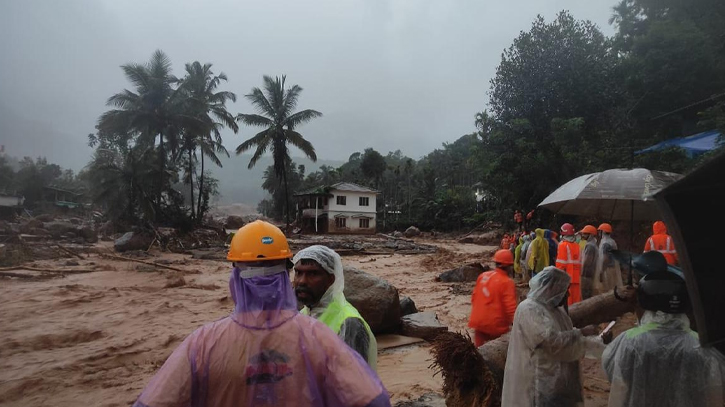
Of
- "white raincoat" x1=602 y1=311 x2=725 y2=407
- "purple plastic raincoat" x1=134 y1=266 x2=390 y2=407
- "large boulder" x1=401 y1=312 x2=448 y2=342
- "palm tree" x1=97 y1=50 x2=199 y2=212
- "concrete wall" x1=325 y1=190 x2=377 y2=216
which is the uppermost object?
"palm tree" x1=97 y1=50 x2=199 y2=212

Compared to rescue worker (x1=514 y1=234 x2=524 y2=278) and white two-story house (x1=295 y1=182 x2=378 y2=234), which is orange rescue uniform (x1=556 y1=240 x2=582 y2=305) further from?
white two-story house (x1=295 y1=182 x2=378 y2=234)

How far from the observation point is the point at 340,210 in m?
38.6

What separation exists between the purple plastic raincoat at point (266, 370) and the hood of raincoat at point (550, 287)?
1939 millimetres

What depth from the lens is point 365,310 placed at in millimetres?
6203

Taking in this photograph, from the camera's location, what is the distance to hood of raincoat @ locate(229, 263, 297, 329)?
57.4 inches

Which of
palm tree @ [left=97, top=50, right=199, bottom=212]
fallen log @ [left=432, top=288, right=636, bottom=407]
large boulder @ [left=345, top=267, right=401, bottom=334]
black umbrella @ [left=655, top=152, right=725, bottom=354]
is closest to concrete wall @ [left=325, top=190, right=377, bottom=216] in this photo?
palm tree @ [left=97, top=50, right=199, bottom=212]

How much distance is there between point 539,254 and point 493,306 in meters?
4.54

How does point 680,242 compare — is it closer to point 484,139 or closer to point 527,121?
point 527,121

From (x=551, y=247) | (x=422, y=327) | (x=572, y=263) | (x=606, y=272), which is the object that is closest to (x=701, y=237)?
(x=422, y=327)

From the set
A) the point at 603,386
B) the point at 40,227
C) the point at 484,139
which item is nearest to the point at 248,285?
the point at 603,386

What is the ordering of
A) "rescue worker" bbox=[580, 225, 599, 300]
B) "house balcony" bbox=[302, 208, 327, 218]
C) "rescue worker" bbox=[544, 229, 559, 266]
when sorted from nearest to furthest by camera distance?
"rescue worker" bbox=[580, 225, 599, 300]
"rescue worker" bbox=[544, 229, 559, 266]
"house balcony" bbox=[302, 208, 327, 218]

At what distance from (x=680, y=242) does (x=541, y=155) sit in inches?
683

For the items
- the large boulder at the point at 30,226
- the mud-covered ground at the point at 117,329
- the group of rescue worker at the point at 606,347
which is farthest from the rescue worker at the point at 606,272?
the large boulder at the point at 30,226

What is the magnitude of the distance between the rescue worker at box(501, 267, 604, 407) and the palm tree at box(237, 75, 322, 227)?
95.7ft
